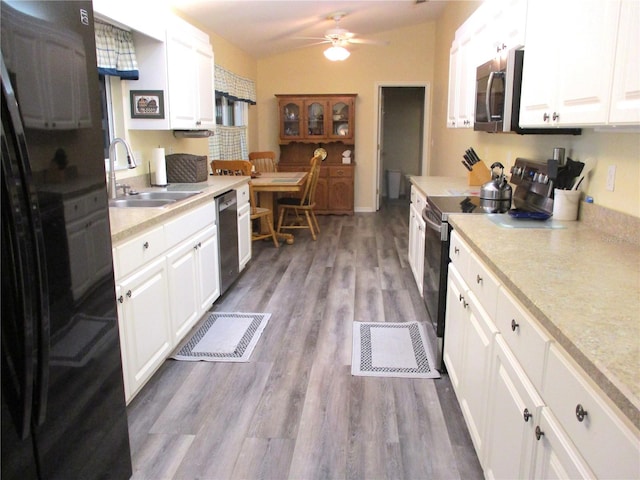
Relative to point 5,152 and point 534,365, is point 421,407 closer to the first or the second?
point 534,365

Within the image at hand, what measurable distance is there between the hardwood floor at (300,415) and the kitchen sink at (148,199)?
0.92 metres

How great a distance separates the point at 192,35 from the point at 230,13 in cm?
121

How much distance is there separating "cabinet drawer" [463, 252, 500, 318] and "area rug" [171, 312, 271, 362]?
4.76 feet

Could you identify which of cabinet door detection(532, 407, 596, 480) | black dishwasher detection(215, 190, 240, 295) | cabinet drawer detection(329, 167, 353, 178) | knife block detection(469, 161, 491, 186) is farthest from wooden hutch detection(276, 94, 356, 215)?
cabinet door detection(532, 407, 596, 480)

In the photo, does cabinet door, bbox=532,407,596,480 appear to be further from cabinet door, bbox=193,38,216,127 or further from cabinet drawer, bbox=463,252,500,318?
cabinet door, bbox=193,38,216,127

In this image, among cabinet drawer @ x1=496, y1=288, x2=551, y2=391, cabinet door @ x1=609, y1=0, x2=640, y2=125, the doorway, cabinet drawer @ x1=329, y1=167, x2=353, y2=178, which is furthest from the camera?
the doorway

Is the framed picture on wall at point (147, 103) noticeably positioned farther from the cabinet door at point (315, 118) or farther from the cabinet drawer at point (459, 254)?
A: the cabinet door at point (315, 118)

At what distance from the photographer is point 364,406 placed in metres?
2.41

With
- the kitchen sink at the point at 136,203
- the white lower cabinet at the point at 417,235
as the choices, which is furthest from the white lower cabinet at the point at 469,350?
the kitchen sink at the point at 136,203

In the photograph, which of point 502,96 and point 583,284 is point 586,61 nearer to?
point 583,284

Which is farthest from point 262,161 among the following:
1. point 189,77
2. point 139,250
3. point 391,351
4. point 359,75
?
point 139,250

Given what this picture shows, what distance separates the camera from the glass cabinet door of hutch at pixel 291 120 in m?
7.67

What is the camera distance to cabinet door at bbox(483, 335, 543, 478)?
1307mm

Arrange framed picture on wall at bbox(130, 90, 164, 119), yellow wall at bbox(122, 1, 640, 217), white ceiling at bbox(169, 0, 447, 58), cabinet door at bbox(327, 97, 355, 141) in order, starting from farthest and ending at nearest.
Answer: cabinet door at bbox(327, 97, 355, 141), yellow wall at bbox(122, 1, 640, 217), white ceiling at bbox(169, 0, 447, 58), framed picture on wall at bbox(130, 90, 164, 119)
